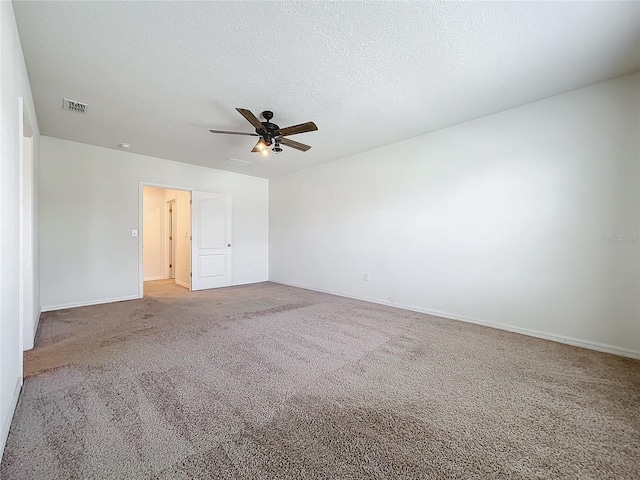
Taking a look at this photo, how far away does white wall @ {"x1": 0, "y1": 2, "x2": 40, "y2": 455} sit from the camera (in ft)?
5.00

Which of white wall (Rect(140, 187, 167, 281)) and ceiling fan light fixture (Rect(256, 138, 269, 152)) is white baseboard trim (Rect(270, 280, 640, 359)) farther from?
white wall (Rect(140, 187, 167, 281))

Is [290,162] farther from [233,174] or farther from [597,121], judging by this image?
[597,121]

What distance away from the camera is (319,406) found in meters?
1.88

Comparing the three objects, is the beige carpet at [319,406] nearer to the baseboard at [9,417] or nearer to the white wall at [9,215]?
the baseboard at [9,417]

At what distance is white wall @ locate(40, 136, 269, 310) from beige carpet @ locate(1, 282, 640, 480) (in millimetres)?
1415

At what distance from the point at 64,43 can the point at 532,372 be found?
16.1ft

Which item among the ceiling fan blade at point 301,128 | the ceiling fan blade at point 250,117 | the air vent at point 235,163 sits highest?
the air vent at point 235,163

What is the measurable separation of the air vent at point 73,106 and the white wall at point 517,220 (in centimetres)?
404

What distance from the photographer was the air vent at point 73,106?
3148mm

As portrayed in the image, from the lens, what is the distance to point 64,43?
87.5 inches

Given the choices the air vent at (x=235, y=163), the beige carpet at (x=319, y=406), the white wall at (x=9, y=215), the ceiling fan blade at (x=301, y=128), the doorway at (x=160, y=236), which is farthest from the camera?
the doorway at (x=160, y=236)

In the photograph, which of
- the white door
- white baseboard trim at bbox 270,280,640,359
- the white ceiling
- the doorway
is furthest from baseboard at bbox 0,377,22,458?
the doorway

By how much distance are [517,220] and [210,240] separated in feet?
19.0

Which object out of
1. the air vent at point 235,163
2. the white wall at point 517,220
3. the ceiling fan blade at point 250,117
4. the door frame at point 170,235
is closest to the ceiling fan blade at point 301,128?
the ceiling fan blade at point 250,117
